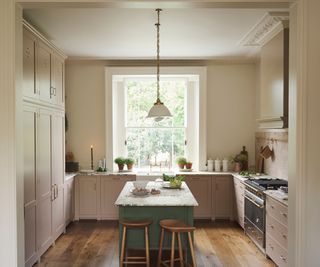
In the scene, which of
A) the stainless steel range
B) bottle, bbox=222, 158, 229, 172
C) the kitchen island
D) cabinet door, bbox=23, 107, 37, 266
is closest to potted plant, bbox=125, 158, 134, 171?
bottle, bbox=222, 158, 229, 172

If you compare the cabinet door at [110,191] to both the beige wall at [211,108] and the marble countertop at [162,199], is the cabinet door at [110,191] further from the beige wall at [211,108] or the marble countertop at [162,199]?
the marble countertop at [162,199]

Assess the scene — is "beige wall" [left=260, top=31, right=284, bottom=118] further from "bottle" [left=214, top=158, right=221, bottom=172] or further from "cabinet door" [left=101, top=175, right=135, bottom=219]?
"cabinet door" [left=101, top=175, right=135, bottom=219]

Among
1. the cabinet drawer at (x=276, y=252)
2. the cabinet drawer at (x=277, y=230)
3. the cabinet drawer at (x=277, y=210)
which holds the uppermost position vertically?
the cabinet drawer at (x=277, y=210)

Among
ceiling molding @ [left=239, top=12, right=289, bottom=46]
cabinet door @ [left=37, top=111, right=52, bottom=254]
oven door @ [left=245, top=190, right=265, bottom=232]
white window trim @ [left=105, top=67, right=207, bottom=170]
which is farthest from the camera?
white window trim @ [left=105, top=67, right=207, bottom=170]

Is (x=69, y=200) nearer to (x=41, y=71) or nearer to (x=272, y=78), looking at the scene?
(x=41, y=71)

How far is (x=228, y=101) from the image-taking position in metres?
5.97

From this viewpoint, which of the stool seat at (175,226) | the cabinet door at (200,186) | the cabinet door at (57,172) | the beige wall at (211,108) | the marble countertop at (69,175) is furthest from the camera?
the beige wall at (211,108)

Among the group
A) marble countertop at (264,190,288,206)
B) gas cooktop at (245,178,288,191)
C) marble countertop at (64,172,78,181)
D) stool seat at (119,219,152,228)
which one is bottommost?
stool seat at (119,219,152,228)

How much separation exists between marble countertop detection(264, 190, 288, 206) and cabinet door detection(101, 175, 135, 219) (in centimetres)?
→ 255

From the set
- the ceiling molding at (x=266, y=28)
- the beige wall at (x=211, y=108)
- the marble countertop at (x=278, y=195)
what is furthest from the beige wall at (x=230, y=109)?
the marble countertop at (x=278, y=195)

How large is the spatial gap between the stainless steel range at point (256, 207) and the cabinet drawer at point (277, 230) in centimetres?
16

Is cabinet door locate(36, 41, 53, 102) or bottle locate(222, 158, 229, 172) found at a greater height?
cabinet door locate(36, 41, 53, 102)

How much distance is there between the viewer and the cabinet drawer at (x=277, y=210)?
335cm

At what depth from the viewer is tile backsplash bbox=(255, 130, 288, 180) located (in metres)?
4.51
